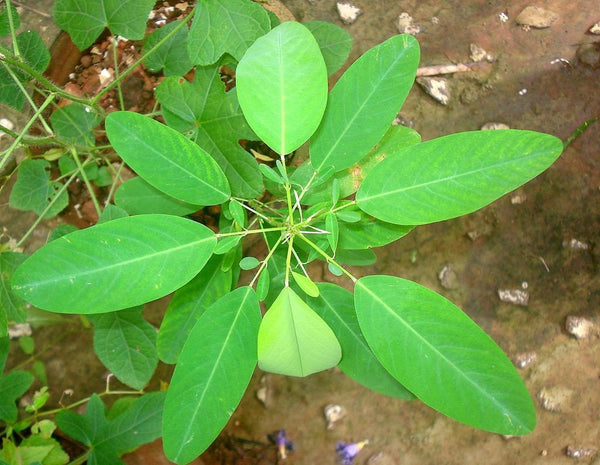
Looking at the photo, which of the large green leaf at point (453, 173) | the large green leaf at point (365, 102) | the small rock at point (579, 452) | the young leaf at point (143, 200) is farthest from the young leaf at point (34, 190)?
the small rock at point (579, 452)

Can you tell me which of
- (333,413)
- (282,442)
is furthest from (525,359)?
(282,442)

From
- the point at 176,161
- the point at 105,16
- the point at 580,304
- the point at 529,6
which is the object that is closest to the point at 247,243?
the point at 176,161

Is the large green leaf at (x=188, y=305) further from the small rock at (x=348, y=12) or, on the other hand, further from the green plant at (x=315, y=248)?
the small rock at (x=348, y=12)

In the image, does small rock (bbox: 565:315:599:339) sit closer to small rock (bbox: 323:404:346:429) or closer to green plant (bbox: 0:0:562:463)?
small rock (bbox: 323:404:346:429)

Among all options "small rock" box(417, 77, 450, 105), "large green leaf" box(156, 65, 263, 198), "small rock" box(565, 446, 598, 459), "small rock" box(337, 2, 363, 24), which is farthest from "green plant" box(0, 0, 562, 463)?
"small rock" box(565, 446, 598, 459)

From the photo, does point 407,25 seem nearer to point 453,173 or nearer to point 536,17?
point 536,17

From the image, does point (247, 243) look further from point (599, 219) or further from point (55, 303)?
point (599, 219)
